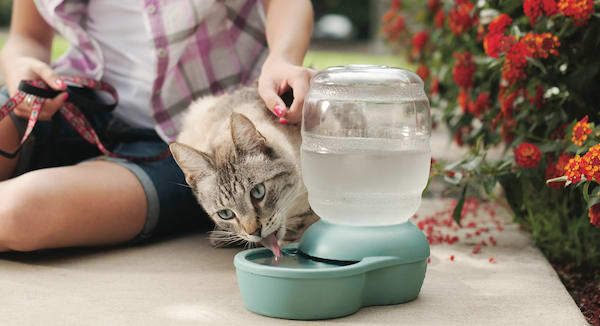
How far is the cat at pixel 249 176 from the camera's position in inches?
78.7

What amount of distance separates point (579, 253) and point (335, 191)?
1.10 m

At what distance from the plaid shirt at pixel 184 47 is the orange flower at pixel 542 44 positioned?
1.21 metres

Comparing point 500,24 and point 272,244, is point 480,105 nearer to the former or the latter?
point 500,24

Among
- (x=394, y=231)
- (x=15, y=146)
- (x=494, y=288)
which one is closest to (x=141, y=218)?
(x=15, y=146)

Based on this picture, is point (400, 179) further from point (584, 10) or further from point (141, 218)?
point (141, 218)

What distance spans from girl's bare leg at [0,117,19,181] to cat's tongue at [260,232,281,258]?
1.27 meters

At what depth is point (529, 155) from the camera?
2.24 m

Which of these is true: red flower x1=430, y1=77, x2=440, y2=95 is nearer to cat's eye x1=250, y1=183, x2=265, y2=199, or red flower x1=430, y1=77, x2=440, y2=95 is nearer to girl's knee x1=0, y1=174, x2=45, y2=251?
cat's eye x1=250, y1=183, x2=265, y2=199

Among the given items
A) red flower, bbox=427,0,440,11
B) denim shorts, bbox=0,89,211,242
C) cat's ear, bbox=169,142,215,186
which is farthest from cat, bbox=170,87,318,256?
red flower, bbox=427,0,440,11

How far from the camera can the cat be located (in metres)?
2.00

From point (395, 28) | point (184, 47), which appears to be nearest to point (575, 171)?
point (184, 47)

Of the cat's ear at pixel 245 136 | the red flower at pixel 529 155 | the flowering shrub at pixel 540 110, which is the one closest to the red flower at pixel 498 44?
the flowering shrub at pixel 540 110

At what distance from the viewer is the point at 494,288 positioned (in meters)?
2.04

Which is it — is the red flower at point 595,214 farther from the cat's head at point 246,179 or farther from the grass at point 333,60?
the grass at point 333,60
